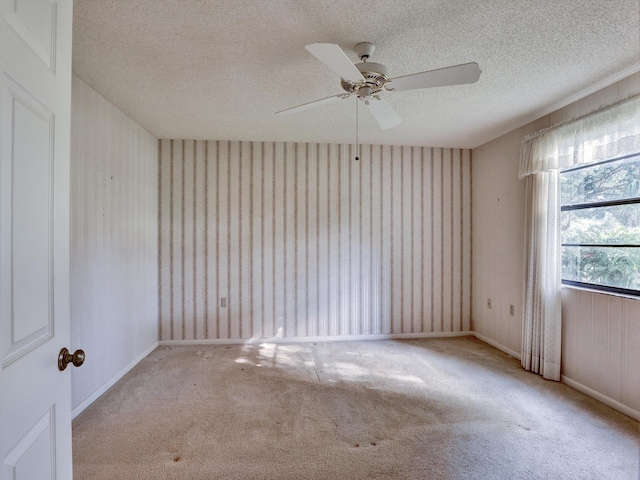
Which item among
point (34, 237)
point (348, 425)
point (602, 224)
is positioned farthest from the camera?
point (602, 224)

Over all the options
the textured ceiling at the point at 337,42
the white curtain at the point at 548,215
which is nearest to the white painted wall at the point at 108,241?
the textured ceiling at the point at 337,42

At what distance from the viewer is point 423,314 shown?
12.9 ft

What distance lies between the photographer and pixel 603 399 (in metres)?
2.31

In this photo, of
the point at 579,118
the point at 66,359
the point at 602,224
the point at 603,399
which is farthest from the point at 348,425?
the point at 579,118

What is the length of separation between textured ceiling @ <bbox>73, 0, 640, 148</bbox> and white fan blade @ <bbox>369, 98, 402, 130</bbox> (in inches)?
11.5

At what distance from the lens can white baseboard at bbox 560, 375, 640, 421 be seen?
212cm

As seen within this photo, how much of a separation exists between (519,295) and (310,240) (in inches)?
92.7

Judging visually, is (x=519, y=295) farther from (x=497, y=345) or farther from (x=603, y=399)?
(x=603, y=399)

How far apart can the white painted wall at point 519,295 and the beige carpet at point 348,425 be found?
243 mm

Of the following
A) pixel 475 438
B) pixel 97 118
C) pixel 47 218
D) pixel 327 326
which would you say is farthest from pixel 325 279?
pixel 47 218

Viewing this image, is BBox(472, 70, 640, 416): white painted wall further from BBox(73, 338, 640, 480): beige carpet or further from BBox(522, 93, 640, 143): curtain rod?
BBox(73, 338, 640, 480): beige carpet

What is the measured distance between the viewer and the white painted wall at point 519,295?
2197 mm

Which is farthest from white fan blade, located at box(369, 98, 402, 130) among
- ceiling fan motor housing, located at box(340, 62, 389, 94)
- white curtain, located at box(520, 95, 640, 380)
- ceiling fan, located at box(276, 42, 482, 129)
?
white curtain, located at box(520, 95, 640, 380)

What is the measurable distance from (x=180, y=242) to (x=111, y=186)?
3.70 ft
